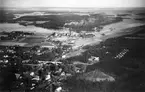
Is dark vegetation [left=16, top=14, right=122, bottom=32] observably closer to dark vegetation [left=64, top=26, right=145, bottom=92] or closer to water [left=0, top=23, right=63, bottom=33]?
water [left=0, top=23, right=63, bottom=33]

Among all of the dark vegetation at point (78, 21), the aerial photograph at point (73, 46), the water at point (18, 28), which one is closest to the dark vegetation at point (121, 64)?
the aerial photograph at point (73, 46)

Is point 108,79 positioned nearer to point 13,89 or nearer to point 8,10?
point 13,89

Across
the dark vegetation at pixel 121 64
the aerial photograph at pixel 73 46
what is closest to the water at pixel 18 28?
the aerial photograph at pixel 73 46

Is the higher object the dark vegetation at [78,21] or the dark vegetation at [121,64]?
the dark vegetation at [78,21]

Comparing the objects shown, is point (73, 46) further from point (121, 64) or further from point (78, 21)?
point (121, 64)

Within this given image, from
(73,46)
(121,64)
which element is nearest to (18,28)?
(73,46)

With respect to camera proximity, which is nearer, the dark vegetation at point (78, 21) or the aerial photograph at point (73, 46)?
the aerial photograph at point (73, 46)

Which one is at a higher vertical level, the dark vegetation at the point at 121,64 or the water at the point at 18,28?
the water at the point at 18,28

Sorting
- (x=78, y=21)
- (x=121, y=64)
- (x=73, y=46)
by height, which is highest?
(x=78, y=21)

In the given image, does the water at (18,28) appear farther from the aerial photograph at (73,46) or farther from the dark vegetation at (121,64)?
the dark vegetation at (121,64)
